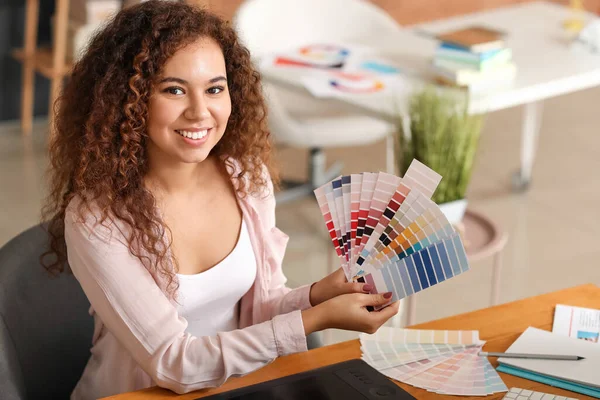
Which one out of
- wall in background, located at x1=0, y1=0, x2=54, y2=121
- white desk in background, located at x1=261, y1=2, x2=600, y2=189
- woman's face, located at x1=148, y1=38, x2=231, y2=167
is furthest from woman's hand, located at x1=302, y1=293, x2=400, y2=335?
wall in background, located at x1=0, y1=0, x2=54, y2=121

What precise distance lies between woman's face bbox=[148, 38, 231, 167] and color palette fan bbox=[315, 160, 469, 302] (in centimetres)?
25

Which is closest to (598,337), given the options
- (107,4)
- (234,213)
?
(234,213)

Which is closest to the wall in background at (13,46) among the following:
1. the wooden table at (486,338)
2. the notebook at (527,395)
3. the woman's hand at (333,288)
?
the woman's hand at (333,288)

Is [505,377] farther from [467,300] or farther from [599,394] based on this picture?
[467,300]

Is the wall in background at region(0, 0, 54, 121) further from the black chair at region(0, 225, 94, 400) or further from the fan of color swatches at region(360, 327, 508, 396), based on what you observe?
the fan of color swatches at region(360, 327, 508, 396)

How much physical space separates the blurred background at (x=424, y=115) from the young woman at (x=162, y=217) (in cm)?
84

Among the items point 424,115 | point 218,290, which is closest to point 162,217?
point 218,290

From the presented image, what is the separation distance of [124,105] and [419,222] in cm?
55

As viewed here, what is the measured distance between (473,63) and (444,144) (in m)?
0.84

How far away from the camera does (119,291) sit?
1.64 meters

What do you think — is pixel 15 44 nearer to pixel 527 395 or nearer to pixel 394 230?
pixel 394 230

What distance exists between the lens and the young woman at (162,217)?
1.64 meters

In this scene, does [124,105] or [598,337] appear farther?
[598,337]

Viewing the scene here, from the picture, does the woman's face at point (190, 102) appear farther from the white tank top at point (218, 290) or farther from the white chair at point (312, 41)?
the white chair at point (312, 41)
